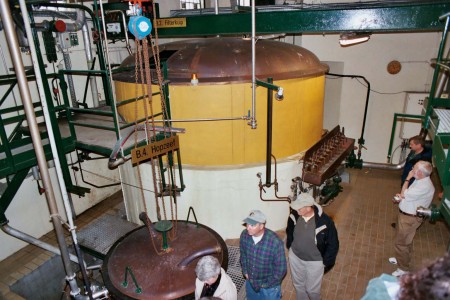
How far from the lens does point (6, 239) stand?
19.2ft

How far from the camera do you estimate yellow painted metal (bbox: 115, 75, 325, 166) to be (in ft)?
17.4

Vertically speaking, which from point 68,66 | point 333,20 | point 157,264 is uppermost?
point 333,20

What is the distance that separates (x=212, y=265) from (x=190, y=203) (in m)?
3.09

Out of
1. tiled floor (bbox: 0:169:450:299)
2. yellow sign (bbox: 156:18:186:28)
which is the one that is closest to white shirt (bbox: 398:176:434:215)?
tiled floor (bbox: 0:169:450:299)

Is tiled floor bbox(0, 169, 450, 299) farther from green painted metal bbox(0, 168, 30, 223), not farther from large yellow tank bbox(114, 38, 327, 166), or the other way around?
large yellow tank bbox(114, 38, 327, 166)

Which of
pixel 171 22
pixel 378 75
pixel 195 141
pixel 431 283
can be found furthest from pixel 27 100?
pixel 378 75

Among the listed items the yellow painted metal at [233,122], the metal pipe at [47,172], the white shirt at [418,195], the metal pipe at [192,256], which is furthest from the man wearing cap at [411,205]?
the metal pipe at [47,172]

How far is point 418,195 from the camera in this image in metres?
4.43

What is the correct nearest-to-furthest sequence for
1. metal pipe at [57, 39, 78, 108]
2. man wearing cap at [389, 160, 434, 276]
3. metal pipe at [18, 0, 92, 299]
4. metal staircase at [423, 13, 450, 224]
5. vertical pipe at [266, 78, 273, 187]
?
metal pipe at [18, 0, 92, 299]
metal staircase at [423, 13, 450, 224]
man wearing cap at [389, 160, 434, 276]
vertical pipe at [266, 78, 273, 187]
metal pipe at [57, 39, 78, 108]

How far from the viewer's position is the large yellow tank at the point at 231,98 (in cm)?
530

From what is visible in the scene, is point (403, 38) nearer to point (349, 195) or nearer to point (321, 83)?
point (321, 83)

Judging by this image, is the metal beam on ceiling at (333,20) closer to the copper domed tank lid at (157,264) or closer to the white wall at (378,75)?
the copper domed tank lid at (157,264)

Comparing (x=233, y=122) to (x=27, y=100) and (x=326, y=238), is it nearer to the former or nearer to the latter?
(x=326, y=238)

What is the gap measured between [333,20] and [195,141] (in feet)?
9.67
